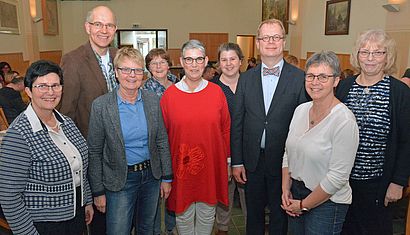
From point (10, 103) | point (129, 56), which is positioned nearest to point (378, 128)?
point (129, 56)

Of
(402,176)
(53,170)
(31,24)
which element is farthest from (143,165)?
(31,24)

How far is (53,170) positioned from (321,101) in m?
1.57

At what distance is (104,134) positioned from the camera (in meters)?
2.24

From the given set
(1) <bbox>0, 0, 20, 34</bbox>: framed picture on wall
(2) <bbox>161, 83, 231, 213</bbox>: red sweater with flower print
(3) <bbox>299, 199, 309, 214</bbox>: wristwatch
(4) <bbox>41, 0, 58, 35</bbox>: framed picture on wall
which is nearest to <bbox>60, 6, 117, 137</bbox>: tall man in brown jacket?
(2) <bbox>161, 83, 231, 213</bbox>: red sweater with flower print

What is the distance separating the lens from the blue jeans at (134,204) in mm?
2318

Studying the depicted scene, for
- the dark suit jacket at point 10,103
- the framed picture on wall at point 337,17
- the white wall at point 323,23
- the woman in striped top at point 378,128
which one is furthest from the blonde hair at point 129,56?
the framed picture on wall at point 337,17

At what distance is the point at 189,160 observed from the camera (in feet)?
8.41

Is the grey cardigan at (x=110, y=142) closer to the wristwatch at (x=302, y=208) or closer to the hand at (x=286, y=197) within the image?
the hand at (x=286, y=197)

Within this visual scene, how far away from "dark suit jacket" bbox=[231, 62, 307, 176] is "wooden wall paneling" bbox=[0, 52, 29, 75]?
961 cm

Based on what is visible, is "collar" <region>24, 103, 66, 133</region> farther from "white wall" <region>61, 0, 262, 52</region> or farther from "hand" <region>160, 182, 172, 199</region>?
"white wall" <region>61, 0, 262, 52</region>

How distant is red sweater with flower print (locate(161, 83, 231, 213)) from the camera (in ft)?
8.20

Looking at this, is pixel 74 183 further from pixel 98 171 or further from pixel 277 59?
pixel 277 59

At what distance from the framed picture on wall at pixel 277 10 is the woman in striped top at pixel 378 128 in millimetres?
9744

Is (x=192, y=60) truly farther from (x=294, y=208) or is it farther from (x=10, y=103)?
(x=10, y=103)
